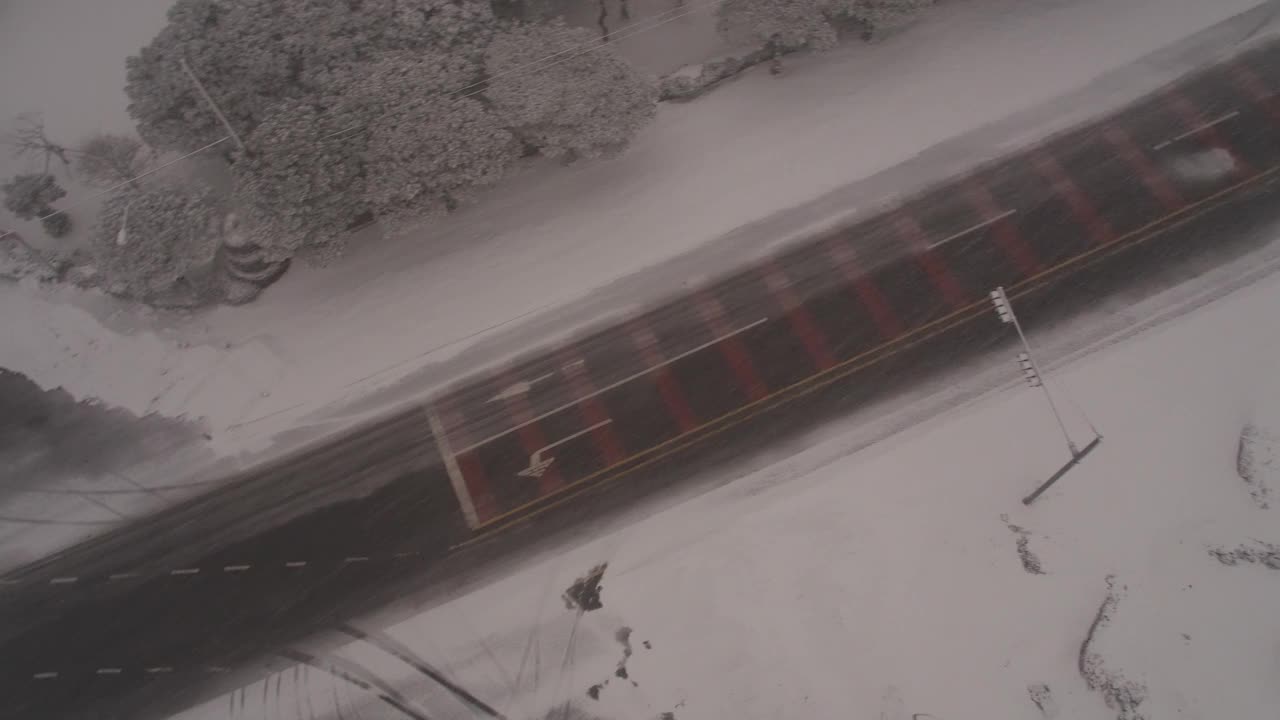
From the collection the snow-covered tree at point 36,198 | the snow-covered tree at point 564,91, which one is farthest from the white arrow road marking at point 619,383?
the snow-covered tree at point 36,198

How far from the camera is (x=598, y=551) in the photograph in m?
24.5

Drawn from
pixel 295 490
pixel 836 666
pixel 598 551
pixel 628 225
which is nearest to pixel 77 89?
pixel 295 490

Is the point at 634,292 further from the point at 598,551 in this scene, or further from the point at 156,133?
the point at 156,133

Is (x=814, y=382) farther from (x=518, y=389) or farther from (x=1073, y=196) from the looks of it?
(x=1073, y=196)

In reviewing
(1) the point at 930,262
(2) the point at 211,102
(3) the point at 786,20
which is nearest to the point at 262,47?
(2) the point at 211,102

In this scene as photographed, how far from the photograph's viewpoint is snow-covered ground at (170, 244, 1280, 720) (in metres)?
22.5

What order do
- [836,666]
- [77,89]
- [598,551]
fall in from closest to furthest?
[836,666] → [598,551] → [77,89]

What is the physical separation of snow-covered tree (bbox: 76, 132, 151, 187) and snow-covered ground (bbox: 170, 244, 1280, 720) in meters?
19.5

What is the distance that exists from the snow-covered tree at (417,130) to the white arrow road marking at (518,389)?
22.6 ft

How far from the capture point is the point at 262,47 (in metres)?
25.3

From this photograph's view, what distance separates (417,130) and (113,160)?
41.8ft

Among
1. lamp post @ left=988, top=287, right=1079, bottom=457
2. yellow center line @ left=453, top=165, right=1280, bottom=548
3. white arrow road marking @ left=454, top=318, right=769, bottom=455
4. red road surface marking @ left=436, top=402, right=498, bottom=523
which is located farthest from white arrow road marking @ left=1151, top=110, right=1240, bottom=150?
red road surface marking @ left=436, top=402, right=498, bottom=523

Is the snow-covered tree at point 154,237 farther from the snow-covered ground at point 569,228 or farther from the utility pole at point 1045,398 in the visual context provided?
the utility pole at point 1045,398

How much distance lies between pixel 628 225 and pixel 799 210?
6395mm
